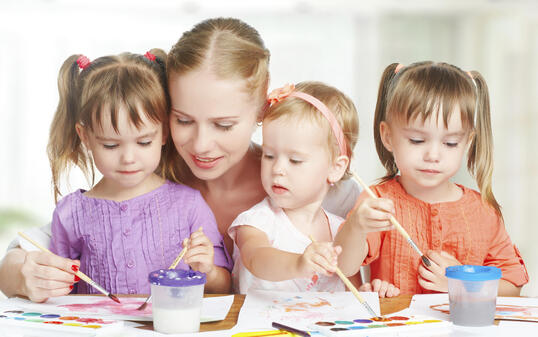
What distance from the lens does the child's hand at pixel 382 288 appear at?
59.5 inches

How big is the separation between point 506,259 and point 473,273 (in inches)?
17.4

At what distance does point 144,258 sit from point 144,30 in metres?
5.39

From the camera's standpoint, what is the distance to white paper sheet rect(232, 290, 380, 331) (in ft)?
4.27

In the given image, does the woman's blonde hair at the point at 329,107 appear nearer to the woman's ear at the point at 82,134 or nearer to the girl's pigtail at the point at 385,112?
the girl's pigtail at the point at 385,112

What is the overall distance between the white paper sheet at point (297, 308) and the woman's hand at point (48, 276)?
14.5 inches

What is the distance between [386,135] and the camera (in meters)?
1.65

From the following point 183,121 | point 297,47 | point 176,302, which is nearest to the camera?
point 176,302

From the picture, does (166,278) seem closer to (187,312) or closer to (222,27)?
(187,312)

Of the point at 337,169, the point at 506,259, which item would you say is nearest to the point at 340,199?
the point at 337,169

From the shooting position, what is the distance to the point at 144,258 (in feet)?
5.40

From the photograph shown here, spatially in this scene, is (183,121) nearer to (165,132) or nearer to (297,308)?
(165,132)

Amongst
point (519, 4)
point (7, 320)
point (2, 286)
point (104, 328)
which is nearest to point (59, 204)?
point (2, 286)

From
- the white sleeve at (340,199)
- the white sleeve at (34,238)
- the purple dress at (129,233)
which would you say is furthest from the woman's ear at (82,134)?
the white sleeve at (340,199)

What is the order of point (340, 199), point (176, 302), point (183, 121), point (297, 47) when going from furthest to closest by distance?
1. point (297, 47)
2. point (340, 199)
3. point (183, 121)
4. point (176, 302)
